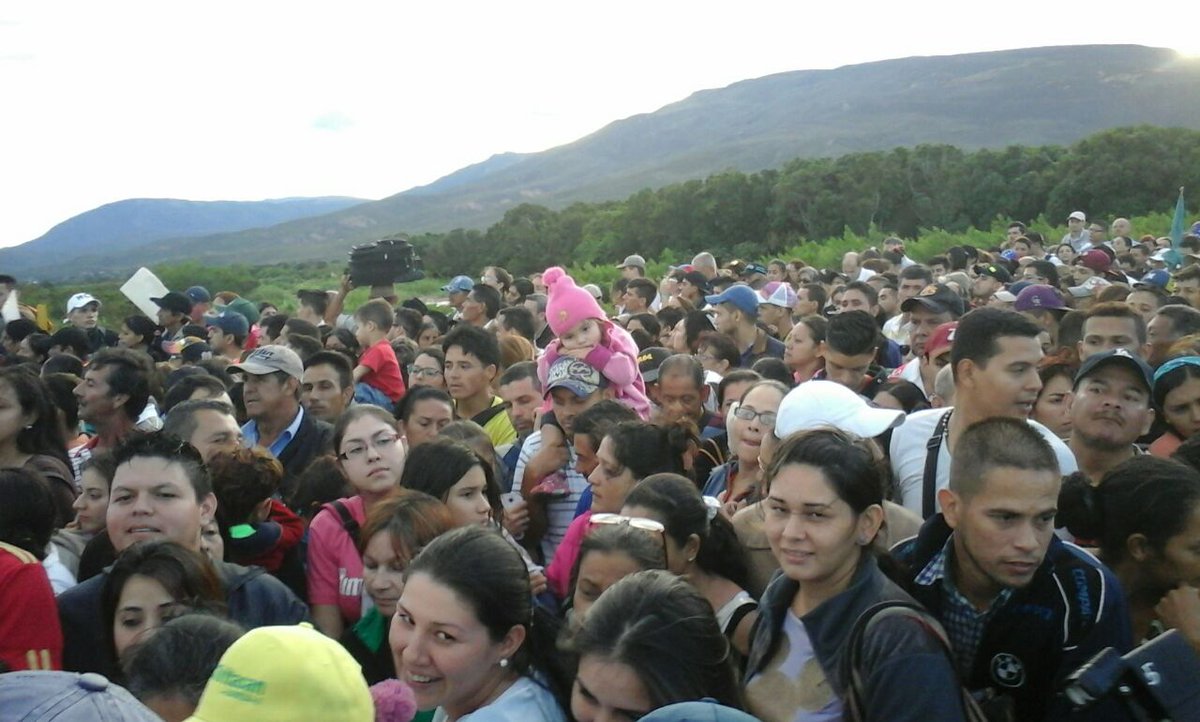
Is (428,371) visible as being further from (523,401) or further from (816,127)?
(816,127)

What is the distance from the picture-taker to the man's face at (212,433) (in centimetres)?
490

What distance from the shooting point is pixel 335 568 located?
13.8ft

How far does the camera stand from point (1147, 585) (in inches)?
126

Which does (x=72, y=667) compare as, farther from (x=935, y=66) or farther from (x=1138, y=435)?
(x=935, y=66)

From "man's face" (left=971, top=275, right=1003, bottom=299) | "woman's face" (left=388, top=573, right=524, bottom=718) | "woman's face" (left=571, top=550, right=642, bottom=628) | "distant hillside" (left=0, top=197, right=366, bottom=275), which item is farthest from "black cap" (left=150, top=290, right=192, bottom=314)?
"distant hillside" (left=0, top=197, right=366, bottom=275)

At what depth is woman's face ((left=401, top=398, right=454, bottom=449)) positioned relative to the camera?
5.88 meters

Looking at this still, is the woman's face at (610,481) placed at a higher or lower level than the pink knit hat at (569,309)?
lower

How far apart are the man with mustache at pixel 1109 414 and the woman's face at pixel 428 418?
3.03 m

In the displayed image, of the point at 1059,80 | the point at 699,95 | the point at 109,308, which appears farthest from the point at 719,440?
the point at 699,95

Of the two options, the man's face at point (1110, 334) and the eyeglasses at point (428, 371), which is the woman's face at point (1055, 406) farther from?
the eyeglasses at point (428, 371)

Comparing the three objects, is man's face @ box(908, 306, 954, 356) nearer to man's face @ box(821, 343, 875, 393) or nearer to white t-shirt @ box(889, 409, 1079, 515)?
man's face @ box(821, 343, 875, 393)

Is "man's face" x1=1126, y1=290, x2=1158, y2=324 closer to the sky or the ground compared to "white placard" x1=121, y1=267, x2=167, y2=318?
closer to the ground

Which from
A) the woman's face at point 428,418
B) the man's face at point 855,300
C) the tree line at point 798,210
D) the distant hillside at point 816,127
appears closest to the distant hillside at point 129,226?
the distant hillside at point 816,127

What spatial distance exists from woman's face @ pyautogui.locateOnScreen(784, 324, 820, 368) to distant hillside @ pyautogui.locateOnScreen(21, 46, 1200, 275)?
98.2 meters
